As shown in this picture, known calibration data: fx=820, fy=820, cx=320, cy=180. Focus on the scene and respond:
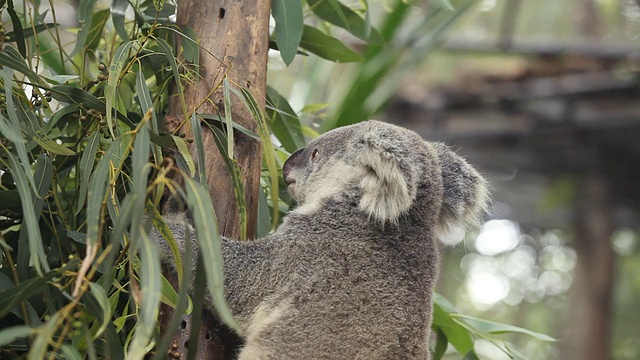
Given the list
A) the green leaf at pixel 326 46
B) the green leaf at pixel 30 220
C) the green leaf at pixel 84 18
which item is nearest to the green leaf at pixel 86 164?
the green leaf at pixel 30 220

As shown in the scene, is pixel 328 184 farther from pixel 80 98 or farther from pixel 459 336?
pixel 80 98

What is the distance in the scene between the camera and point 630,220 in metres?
10.9

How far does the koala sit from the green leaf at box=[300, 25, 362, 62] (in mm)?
317

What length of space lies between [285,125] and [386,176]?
2.01 feet

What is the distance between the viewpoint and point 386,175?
8.21 feet

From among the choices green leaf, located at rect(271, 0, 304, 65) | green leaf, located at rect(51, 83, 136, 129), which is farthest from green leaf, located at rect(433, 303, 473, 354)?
green leaf, located at rect(51, 83, 136, 129)

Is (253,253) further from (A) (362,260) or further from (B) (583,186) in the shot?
(B) (583,186)

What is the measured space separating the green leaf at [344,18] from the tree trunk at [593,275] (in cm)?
Answer: 735

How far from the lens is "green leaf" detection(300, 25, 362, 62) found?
9.57ft

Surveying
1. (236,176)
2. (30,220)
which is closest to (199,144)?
(236,176)

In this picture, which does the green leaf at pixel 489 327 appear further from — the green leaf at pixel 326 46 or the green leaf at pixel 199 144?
the green leaf at pixel 199 144

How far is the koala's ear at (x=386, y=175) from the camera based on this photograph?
8.05 feet

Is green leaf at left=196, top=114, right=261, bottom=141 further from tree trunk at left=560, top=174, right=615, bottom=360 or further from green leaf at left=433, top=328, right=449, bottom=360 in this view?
tree trunk at left=560, top=174, right=615, bottom=360

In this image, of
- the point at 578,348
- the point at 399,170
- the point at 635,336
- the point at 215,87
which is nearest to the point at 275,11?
the point at 215,87
